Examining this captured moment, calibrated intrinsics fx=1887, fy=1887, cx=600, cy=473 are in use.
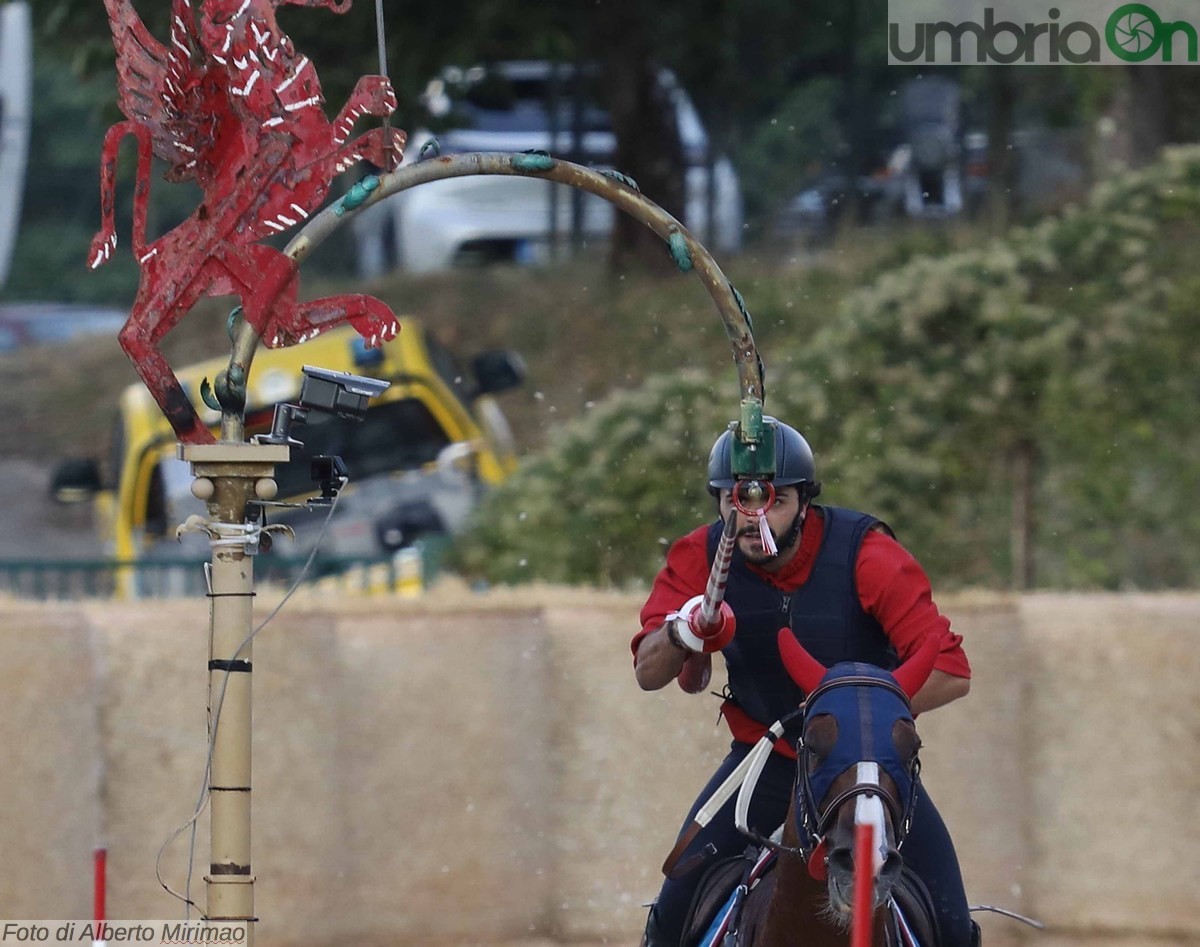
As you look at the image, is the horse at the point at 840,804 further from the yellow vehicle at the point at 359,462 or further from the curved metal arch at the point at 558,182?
the yellow vehicle at the point at 359,462

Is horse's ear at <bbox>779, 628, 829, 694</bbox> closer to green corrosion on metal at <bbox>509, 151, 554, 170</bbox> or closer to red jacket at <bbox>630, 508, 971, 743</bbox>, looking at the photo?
red jacket at <bbox>630, 508, 971, 743</bbox>

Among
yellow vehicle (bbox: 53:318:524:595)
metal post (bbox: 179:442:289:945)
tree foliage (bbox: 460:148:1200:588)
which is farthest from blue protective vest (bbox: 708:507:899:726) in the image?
yellow vehicle (bbox: 53:318:524:595)

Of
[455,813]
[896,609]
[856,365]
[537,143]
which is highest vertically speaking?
[537,143]

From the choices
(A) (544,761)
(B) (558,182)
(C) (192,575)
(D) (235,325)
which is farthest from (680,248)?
(C) (192,575)

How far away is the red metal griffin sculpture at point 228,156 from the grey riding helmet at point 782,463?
3.45 feet

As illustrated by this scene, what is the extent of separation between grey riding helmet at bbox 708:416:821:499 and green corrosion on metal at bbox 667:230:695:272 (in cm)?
50

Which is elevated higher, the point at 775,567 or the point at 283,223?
the point at 283,223

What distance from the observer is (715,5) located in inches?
748

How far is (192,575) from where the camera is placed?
12.9 meters

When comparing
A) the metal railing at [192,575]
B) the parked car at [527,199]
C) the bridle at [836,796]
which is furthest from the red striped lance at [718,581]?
the parked car at [527,199]

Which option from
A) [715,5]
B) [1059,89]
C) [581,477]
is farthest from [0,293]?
[581,477]

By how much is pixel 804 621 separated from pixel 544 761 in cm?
351

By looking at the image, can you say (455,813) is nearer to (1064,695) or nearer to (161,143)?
(1064,695)

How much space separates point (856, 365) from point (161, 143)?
8559mm
